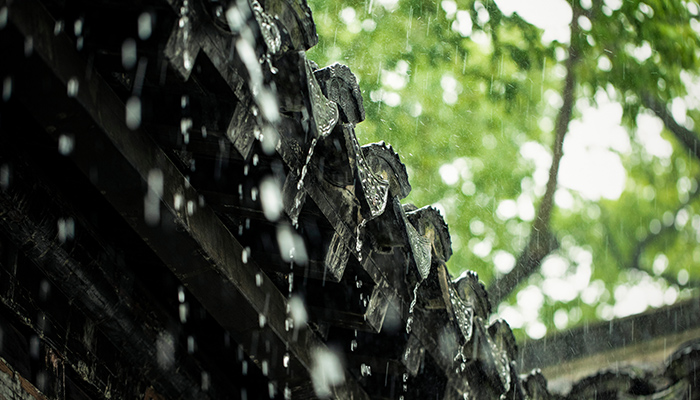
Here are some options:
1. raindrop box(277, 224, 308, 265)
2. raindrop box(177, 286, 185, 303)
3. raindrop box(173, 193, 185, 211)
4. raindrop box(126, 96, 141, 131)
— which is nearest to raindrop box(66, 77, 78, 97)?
raindrop box(126, 96, 141, 131)

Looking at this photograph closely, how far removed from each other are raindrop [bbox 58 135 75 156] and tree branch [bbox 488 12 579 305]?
7.62 m

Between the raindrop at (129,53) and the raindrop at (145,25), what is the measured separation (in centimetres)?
5

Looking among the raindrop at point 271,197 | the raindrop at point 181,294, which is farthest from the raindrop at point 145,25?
the raindrop at point 181,294

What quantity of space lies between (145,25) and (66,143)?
0.46m

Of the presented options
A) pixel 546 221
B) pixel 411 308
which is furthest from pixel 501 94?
pixel 411 308

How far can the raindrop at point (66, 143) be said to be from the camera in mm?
2441

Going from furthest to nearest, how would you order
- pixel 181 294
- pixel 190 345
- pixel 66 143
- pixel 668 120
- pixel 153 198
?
pixel 668 120 < pixel 190 345 < pixel 181 294 < pixel 153 198 < pixel 66 143

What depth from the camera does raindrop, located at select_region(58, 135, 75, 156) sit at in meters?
2.44

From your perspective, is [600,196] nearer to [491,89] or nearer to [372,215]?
[491,89]

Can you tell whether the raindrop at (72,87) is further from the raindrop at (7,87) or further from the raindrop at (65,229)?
the raindrop at (65,229)

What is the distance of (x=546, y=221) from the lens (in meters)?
9.62

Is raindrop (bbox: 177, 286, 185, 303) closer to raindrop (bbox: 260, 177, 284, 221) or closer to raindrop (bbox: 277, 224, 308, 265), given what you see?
raindrop (bbox: 277, 224, 308, 265)

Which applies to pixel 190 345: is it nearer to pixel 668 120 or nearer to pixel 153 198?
pixel 153 198

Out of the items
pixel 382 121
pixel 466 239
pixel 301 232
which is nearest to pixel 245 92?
pixel 301 232
